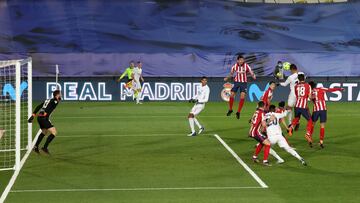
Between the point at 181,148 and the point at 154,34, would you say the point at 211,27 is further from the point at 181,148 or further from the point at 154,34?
the point at 181,148

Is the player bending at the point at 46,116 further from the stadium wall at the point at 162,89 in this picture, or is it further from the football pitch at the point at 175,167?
the stadium wall at the point at 162,89

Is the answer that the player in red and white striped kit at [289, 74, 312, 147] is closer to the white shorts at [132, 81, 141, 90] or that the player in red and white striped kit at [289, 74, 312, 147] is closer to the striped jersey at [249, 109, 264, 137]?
the striped jersey at [249, 109, 264, 137]

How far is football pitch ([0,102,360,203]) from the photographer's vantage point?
1471 cm

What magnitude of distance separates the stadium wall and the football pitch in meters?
11.8

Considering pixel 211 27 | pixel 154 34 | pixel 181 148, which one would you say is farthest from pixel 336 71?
pixel 181 148

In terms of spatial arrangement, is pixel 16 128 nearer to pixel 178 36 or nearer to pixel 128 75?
pixel 128 75

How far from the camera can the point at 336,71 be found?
1697 inches

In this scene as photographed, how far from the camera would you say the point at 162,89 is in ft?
139

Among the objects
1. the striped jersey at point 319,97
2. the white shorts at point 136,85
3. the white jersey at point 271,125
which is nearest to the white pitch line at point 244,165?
the white jersey at point 271,125

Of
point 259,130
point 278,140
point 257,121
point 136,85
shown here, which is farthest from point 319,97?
point 136,85

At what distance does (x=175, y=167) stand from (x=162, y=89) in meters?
24.2

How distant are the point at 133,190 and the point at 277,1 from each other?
38.7 metres

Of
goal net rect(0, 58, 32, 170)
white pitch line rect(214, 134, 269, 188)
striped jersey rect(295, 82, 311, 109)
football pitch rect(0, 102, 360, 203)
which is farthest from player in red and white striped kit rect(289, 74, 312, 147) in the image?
goal net rect(0, 58, 32, 170)

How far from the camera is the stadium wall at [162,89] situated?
41812 millimetres
